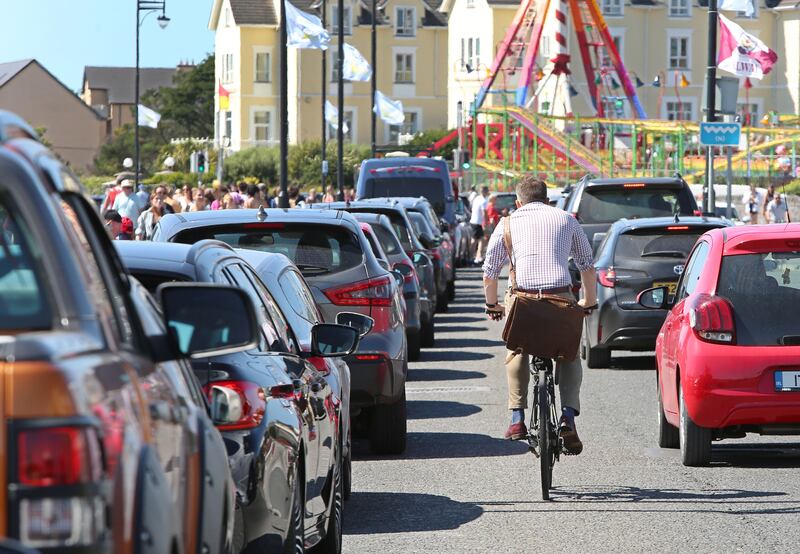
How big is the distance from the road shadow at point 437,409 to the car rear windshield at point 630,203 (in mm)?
7850

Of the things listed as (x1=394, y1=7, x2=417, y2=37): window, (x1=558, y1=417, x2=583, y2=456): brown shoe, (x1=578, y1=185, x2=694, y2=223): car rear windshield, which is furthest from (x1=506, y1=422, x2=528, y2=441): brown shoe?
(x1=394, y1=7, x2=417, y2=37): window

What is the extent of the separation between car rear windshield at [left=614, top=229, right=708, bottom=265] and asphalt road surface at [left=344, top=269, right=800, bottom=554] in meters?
3.06

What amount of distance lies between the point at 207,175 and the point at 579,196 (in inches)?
2811

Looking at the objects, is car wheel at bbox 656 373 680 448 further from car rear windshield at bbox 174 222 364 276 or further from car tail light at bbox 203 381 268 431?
car tail light at bbox 203 381 268 431

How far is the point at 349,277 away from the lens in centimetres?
1230

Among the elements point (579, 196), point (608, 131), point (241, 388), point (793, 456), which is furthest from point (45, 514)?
point (608, 131)

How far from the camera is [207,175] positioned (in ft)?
306

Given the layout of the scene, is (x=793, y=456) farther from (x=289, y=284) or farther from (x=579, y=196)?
(x=579, y=196)

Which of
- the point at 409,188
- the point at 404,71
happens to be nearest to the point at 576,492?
the point at 409,188

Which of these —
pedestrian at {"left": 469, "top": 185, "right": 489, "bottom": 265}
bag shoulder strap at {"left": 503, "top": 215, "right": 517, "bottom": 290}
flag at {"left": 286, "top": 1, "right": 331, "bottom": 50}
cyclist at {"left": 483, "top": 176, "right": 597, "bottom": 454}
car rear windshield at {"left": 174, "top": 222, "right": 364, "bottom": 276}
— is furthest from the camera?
pedestrian at {"left": 469, "top": 185, "right": 489, "bottom": 265}

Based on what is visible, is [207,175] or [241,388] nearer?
[241,388]

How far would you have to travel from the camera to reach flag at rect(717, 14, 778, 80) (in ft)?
116

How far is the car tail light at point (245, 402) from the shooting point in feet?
18.4

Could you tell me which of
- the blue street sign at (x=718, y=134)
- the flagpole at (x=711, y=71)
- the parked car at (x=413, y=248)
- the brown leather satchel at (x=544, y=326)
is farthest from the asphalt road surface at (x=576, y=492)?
the flagpole at (x=711, y=71)
